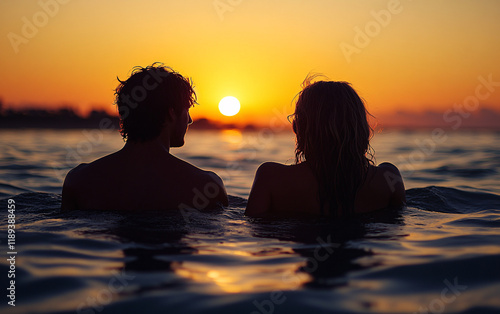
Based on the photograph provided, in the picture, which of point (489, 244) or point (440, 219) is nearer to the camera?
point (489, 244)

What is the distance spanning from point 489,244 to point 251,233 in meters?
1.56

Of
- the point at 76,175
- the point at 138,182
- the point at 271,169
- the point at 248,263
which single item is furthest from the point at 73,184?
the point at 248,263

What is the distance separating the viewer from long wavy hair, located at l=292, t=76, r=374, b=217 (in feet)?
11.0

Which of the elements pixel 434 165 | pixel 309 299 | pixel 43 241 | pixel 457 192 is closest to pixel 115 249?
pixel 43 241

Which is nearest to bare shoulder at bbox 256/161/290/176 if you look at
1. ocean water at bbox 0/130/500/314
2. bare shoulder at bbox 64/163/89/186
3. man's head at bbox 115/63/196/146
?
ocean water at bbox 0/130/500/314

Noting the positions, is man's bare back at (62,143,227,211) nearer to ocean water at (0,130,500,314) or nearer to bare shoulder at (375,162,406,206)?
ocean water at (0,130,500,314)

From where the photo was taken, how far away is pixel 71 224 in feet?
10.7

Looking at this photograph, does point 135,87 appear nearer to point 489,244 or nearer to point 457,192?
point 489,244

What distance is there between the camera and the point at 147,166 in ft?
11.0

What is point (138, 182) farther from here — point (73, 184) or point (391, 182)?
point (391, 182)

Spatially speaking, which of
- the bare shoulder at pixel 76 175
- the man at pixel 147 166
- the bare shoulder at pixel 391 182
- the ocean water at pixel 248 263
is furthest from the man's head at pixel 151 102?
the bare shoulder at pixel 391 182

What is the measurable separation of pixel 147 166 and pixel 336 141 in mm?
1420

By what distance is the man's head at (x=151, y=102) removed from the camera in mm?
3434

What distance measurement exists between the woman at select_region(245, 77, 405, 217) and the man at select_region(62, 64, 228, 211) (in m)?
0.51
